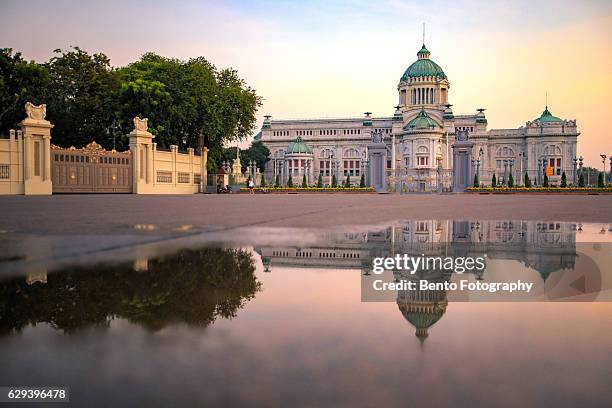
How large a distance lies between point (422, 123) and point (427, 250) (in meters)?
90.6

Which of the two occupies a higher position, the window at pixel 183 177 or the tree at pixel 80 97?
the tree at pixel 80 97

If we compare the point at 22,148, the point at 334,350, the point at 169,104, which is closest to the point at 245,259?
the point at 334,350

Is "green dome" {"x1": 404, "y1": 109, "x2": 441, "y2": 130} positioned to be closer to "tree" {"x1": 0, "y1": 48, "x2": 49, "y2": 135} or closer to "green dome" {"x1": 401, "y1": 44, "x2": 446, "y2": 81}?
"green dome" {"x1": 401, "y1": 44, "x2": 446, "y2": 81}

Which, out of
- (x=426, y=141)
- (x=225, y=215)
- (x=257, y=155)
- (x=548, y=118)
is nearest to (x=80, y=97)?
(x=225, y=215)

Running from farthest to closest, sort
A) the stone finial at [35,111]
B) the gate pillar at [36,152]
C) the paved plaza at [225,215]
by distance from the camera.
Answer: the stone finial at [35,111] → the gate pillar at [36,152] → the paved plaza at [225,215]

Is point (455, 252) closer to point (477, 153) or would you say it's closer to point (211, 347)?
point (211, 347)

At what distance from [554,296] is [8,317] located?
2.95 metres

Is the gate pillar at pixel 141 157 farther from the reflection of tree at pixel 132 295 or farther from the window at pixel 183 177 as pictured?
the reflection of tree at pixel 132 295

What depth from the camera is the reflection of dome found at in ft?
8.21

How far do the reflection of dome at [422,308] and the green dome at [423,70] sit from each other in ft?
349

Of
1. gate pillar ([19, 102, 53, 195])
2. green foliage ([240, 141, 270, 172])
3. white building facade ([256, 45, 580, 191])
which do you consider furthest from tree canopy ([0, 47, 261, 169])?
green foliage ([240, 141, 270, 172])

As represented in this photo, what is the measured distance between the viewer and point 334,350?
210 centimetres

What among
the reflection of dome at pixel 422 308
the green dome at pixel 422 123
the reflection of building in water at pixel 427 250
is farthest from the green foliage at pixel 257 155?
the reflection of dome at pixel 422 308

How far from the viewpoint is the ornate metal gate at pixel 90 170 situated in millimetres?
33094
